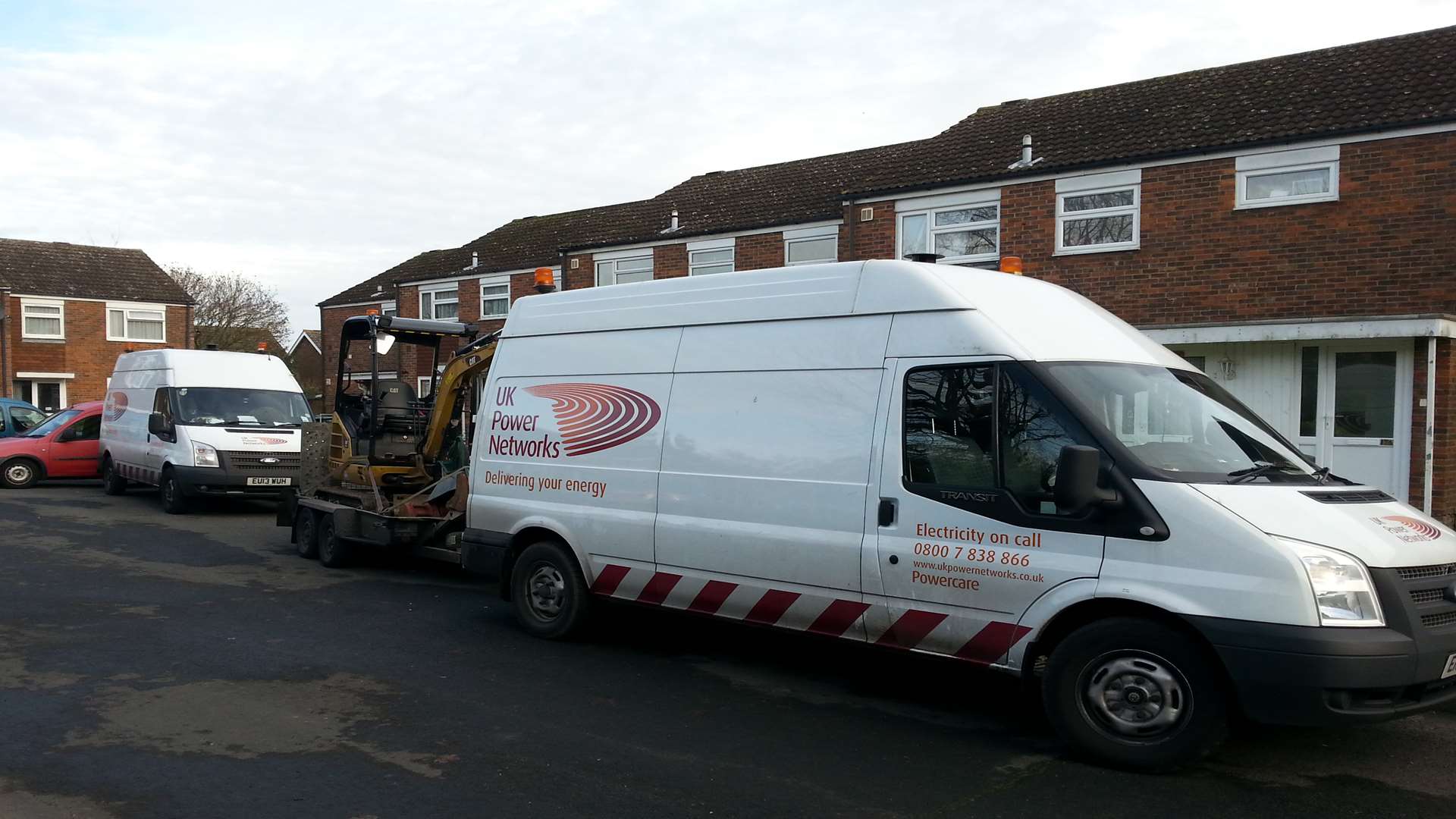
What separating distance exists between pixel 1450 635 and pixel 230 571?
10.1 m

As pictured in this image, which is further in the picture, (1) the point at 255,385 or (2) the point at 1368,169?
(1) the point at 255,385

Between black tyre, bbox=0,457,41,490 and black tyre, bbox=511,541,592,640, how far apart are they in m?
16.2

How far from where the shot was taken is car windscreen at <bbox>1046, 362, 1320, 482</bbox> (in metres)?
5.16

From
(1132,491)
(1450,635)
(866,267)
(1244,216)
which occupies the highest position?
(1244,216)

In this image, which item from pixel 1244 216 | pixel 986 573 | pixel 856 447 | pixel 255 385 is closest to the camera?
pixel 986 573

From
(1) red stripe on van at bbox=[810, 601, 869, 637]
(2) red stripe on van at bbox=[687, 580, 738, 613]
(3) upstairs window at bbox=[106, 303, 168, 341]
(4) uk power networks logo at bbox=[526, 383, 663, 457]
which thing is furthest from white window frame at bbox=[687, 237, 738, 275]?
(3) upstairs window at bbox=[106, 303, 168, 341]

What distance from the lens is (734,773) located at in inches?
198

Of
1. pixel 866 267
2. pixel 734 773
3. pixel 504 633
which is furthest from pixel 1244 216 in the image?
pixel 734 773

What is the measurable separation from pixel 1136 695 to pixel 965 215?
13788 mm

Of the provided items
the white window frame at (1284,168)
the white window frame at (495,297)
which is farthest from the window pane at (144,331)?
the white window frame at (1284,168)

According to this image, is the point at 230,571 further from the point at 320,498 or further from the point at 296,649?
the point at 296,649

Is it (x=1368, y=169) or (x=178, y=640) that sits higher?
(x=1368, y=169)

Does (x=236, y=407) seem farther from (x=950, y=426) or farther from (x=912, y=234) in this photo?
(x=950, y=426)

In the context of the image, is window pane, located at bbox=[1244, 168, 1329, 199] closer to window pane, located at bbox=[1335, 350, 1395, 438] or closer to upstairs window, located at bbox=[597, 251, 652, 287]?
window pane, located at bbox=[1335, 350, 1395, 438]
